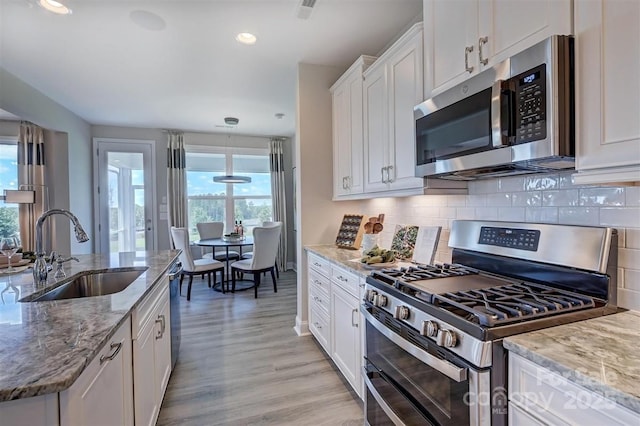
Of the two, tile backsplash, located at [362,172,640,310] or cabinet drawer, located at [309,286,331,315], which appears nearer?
tile backsplash, located at [362,172,640,310]

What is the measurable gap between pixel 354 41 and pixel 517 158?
2.01m

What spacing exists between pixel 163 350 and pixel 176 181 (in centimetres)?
415

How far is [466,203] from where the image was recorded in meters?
1.91

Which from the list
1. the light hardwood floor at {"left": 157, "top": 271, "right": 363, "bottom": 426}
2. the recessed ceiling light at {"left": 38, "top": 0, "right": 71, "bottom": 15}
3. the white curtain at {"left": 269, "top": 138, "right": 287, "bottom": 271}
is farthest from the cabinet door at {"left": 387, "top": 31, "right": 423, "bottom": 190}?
the white curtain at {"left": 269, "top": 138, "right": 287, "bottom": 271}

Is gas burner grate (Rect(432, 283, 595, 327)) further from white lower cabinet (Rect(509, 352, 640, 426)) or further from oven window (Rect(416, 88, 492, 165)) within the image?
oven window (Rect(416, 88, 492, 165))

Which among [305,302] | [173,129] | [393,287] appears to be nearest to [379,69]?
[393,287]

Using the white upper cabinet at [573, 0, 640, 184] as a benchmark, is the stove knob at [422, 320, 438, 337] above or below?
below

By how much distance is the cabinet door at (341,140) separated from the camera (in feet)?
9.33

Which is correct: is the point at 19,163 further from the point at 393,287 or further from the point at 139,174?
the point at 393,287

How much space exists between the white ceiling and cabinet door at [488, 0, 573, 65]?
109 cm

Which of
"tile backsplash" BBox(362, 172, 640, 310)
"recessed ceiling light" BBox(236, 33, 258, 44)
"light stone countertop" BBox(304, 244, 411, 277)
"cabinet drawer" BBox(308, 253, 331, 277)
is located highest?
"recessed ceiling light" BBox(236, 33, 258, 44)

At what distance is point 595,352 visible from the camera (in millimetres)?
833

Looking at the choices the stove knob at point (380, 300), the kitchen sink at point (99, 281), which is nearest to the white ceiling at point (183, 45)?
the kitchen sink at point (99, 281)

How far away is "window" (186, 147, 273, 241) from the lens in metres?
5.92
